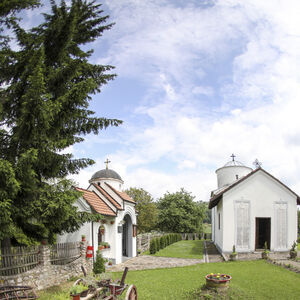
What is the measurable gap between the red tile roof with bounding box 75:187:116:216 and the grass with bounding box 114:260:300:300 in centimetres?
433

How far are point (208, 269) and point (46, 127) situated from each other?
1049 centimetres

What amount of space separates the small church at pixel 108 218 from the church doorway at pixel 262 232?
9.08 m

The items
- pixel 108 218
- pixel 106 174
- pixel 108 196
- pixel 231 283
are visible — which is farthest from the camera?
pixel 106 174

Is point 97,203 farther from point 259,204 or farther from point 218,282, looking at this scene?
point 259,204

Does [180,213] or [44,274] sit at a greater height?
[44,274]

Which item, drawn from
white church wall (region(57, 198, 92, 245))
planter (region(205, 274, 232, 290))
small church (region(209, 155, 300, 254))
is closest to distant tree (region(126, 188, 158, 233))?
small church (region(209, 155, 300, 254))

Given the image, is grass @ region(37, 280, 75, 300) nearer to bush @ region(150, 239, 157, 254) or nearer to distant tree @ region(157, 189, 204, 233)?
bush @ region(150, 239, 157, 254)

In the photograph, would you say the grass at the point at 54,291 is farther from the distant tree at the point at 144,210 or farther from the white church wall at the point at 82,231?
the distant tree at the point at 144,210

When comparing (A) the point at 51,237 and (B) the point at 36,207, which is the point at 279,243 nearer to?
(A) the point at 51,237

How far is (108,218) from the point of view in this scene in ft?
61.5

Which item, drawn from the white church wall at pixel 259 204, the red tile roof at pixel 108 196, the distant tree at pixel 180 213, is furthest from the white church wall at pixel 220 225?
the distant tree at pixel 180 213

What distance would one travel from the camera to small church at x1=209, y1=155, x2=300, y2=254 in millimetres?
18891

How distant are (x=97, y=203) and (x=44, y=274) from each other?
299 inches

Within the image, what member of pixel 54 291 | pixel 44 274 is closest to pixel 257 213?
pixel 54 291
